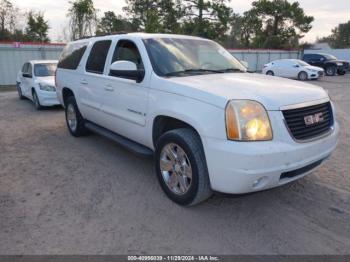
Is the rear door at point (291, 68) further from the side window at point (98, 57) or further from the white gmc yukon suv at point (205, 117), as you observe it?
the side window at point (98, 57)

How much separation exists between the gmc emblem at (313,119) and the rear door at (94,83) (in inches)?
116

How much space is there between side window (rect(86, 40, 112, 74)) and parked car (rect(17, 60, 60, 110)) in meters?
4.57

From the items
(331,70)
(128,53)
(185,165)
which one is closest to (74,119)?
(128,53)

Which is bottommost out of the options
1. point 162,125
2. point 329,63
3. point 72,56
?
point 162,125

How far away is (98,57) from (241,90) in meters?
2.92

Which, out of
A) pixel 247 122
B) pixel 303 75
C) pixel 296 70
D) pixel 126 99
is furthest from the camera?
pixel 296 70

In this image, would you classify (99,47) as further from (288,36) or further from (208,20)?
(288,36)

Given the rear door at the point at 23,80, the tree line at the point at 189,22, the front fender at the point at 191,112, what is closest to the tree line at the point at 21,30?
the tree line at the point at 189,22

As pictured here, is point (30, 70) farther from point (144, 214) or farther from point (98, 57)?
point (144, 214)

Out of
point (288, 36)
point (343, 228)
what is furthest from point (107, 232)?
point (288, 36)

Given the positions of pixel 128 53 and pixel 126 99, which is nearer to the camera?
pixel 126 99

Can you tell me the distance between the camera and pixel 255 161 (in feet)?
8.98

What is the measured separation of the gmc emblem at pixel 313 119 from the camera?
312cm

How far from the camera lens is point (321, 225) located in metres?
3.12
